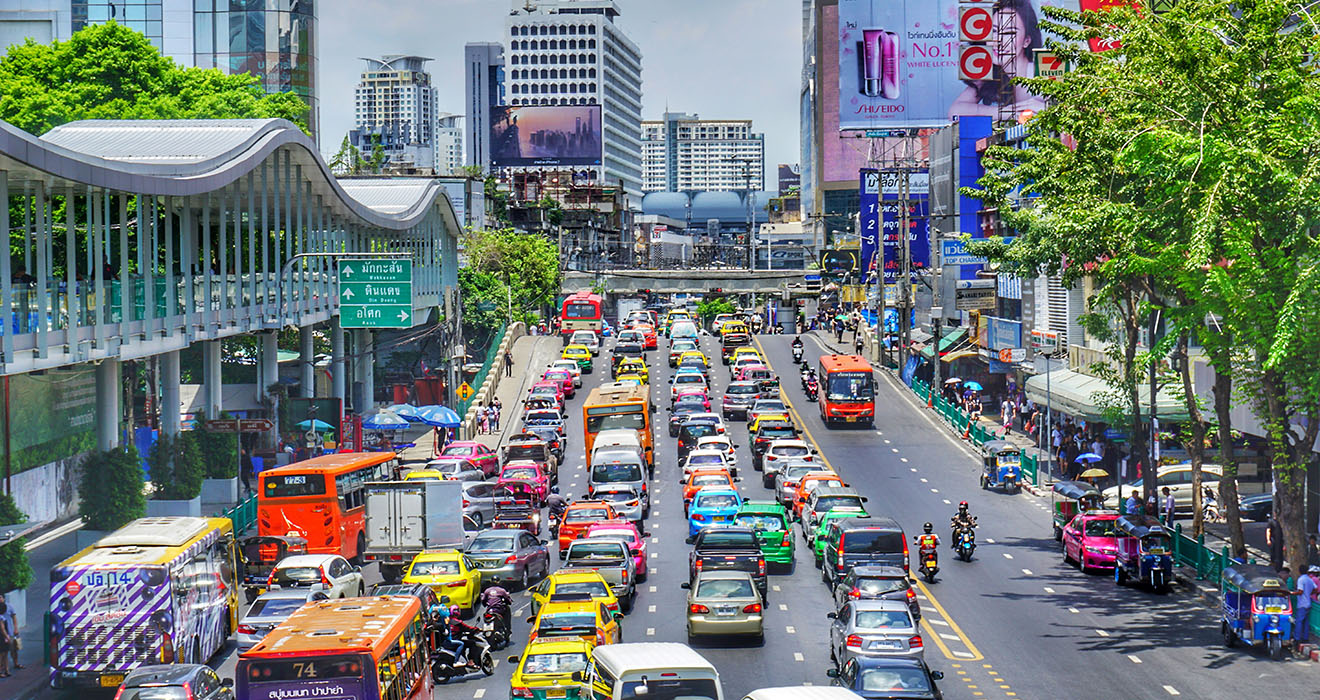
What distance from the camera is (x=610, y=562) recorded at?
33688 millimetres

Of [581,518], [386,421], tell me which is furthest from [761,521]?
Answer: [386,421]

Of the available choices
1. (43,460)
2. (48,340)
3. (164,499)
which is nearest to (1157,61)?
(48,340)

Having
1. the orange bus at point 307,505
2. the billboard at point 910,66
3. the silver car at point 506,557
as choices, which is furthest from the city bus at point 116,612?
the billboard at point 910,66

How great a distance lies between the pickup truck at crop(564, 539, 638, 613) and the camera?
3316 cm

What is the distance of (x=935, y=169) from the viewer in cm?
9975

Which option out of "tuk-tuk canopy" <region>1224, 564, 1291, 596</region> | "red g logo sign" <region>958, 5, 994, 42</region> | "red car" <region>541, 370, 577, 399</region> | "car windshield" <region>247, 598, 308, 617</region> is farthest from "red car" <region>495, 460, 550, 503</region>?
"red g logo sign" <region>958, 5, 994, 42</region>

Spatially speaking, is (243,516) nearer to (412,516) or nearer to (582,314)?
(412,516)

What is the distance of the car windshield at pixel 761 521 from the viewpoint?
1494 inches

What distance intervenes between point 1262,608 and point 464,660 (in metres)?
14.6

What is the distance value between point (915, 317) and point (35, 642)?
8536 cm

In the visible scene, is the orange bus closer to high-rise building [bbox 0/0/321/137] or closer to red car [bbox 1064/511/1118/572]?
red car [bbox 1064/511/1118/572]

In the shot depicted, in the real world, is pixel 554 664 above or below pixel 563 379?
below

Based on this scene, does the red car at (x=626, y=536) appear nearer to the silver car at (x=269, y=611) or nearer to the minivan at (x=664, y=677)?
the silver car at (x=269, y=611)

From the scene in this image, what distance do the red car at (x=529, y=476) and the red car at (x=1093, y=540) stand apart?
17.3m
